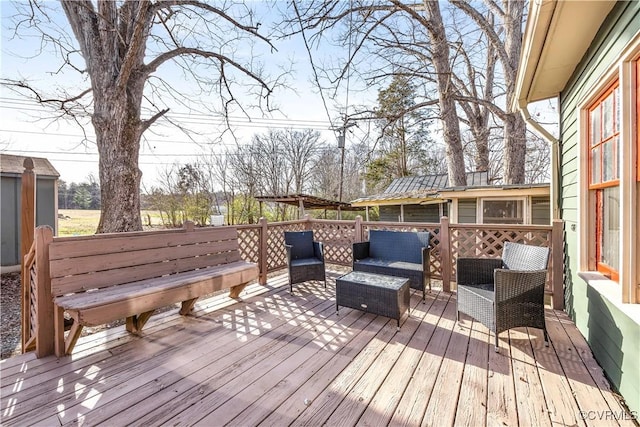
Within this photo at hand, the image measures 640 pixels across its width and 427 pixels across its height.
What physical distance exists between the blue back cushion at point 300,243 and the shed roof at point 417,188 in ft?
15.4

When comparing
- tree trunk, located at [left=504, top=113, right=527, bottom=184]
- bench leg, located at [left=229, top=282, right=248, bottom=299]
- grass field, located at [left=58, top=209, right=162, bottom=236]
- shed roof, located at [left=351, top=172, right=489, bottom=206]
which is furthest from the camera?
grass field, located at [left=58, top=209, right=162, bottom=236]

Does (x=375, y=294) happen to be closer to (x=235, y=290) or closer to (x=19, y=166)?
(x=235, y=290)

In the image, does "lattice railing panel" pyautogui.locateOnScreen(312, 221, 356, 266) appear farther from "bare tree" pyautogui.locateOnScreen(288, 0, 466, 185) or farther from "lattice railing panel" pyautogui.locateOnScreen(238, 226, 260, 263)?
"bare tree" pyautogui.locateOnScreen(288, 0, 466, 185)

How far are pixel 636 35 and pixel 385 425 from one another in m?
2.82

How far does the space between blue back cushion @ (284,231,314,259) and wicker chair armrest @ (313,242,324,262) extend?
71 millimetres

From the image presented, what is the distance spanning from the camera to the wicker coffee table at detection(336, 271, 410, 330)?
307 centimetres

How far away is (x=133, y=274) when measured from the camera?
300cm

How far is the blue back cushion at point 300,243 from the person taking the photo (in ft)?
15.1

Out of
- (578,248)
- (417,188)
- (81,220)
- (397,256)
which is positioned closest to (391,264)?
(397,256)

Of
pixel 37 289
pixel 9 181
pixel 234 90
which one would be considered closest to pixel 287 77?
pixel 234 90

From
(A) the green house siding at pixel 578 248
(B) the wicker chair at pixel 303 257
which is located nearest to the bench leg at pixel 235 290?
(B) the wicker chair at pixel 303 257

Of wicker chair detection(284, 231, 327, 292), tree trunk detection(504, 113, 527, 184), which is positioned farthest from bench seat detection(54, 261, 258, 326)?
tree trunk detection(504, 113, 527, 184)

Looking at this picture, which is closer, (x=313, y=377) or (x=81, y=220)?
(x=313, y=377)

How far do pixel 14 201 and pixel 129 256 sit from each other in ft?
26.5
